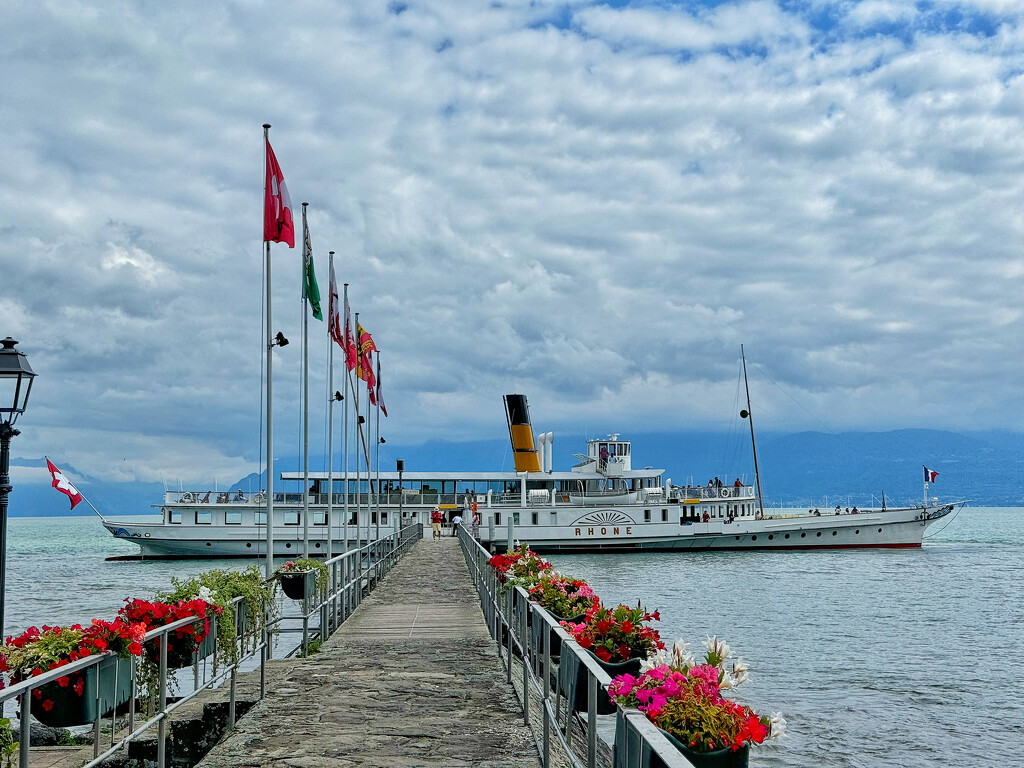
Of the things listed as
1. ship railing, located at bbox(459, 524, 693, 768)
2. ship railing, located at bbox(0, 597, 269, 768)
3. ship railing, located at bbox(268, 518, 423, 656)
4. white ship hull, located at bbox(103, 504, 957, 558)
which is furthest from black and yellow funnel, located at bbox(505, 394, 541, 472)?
ship railing, located at bbox(0, 597, 269, 768)

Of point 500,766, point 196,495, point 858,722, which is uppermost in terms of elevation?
point 196,495

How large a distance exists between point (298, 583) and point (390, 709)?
3.84 m

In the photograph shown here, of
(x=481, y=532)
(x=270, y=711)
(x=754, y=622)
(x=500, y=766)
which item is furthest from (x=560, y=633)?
(x=481, y=532)

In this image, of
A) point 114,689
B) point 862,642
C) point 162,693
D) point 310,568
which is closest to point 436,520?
point 862,642

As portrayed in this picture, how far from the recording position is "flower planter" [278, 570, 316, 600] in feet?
41.7

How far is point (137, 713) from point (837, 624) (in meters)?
25.2

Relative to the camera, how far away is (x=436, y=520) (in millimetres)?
57906

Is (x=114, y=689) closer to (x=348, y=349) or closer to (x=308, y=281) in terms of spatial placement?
(x=308, y=281)

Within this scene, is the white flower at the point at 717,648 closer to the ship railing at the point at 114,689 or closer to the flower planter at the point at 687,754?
the flower planter at the point at 687,754

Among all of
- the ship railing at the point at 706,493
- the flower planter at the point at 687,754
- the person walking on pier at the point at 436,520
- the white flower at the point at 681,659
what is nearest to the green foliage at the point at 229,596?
the white flower at the point at 681,659

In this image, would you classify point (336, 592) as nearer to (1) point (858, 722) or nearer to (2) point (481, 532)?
(1) point (858, 722)

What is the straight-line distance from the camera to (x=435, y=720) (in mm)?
8883

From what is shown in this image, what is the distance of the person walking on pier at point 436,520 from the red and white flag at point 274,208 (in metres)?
39.2

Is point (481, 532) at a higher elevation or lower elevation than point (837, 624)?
higher
